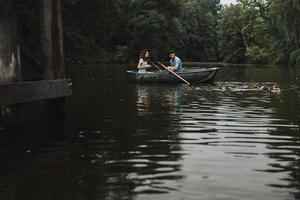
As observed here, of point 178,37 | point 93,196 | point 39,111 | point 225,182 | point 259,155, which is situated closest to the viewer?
point 93,196

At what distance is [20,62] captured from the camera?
12.5m

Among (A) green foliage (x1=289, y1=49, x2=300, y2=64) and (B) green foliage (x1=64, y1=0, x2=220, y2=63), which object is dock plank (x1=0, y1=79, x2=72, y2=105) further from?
(A) green foliage (x1=289, y1=49, x2=300, y2=64)

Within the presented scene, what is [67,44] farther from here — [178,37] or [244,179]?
[178,37]

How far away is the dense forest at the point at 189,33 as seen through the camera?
50478 mm

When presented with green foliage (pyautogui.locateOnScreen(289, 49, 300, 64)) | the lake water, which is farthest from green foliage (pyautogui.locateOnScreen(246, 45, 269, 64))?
the lake water

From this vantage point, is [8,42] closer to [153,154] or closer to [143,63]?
[153,154]

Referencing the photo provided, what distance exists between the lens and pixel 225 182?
7418 mm

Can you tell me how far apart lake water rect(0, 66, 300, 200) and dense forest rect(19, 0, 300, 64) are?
77.4 ft

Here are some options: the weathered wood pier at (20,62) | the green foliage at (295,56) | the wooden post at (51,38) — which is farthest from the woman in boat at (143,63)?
the green foliage at (295,56)

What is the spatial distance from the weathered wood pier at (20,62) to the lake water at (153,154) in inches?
29.9

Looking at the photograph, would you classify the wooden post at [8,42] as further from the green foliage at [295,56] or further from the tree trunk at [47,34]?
the green foliage at [295,56]

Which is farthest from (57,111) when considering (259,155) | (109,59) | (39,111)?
(109,59)

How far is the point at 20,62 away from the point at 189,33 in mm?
103802

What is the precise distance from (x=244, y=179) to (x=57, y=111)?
7340 millimetres
